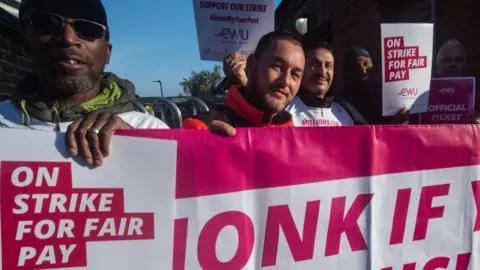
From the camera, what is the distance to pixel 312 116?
3.00 m

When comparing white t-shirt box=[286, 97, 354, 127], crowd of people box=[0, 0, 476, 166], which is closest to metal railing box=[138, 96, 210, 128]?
white t-shirt box=[286, 97, 354, 127]

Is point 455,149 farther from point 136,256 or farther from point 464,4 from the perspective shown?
point 464,4

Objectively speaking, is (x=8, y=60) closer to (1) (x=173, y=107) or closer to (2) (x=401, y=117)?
(1) (x=173, y=107)

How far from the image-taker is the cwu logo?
11.8ft

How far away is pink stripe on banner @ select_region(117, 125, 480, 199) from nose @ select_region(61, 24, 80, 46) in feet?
1.21

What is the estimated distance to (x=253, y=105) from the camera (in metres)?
2.34

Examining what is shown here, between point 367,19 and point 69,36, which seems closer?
point 69,36

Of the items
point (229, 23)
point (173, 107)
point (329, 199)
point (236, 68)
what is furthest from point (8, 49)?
point (329, 199)

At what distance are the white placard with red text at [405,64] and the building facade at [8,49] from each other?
10.6 feet

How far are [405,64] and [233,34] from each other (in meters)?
1.23

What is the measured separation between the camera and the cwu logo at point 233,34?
3.59 m

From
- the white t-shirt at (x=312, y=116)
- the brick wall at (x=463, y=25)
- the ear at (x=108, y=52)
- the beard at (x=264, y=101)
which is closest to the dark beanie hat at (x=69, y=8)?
the ear at (x=108, y=52)

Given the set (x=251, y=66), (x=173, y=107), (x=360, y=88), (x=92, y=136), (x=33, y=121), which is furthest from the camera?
(x=173, y=107)

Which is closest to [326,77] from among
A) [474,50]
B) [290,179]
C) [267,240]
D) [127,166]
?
[290,179]
